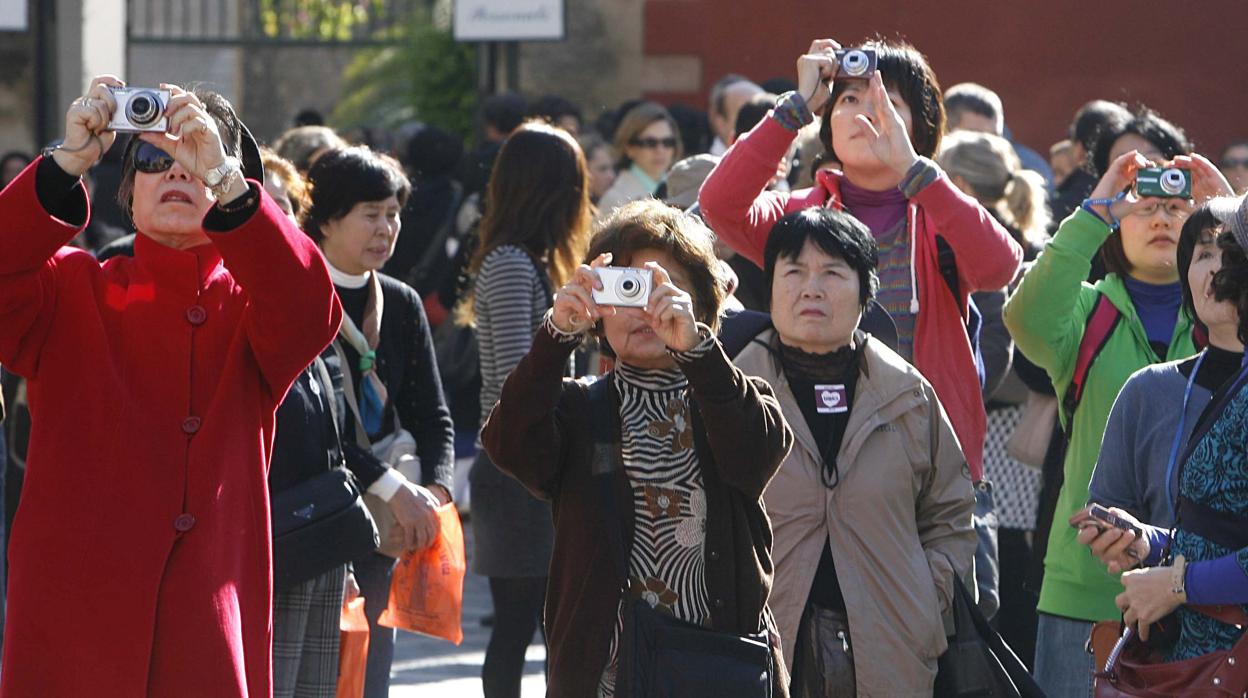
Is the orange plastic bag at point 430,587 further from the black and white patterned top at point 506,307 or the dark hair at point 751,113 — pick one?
the dark hair at point 751,113

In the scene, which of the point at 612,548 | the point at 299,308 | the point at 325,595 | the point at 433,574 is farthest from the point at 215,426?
the point at 433,574

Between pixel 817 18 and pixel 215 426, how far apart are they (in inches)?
469

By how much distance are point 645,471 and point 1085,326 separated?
6.15ft

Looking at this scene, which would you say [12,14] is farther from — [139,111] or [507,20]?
[139,111]

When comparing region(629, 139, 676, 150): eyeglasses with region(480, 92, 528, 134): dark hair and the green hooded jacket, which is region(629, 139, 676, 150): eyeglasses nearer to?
region(480, 92, 528, 134): dark hair

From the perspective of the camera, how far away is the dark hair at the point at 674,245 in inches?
166

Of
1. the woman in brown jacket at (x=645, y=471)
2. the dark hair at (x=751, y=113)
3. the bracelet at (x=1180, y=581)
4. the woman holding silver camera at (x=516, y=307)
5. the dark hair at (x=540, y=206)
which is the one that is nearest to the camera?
the woman in brown jacket at (x=645, y=471)

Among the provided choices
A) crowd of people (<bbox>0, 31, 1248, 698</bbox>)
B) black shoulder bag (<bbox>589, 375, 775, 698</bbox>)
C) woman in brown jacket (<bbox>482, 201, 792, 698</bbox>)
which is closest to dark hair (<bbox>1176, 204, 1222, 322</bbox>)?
crowd of people (<bbox>0, 31, 1248, 698</bbox>)

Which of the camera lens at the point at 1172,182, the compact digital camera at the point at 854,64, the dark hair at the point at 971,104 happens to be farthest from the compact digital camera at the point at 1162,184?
the dark hair at the point at 971,104

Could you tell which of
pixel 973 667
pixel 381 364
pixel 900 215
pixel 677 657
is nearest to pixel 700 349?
pixel 677 657

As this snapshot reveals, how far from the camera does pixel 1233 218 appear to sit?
421 cm

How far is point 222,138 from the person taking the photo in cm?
384

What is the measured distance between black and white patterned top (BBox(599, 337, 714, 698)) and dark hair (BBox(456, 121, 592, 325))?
2.45 meters

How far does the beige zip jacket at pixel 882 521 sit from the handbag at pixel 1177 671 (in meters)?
0.49
